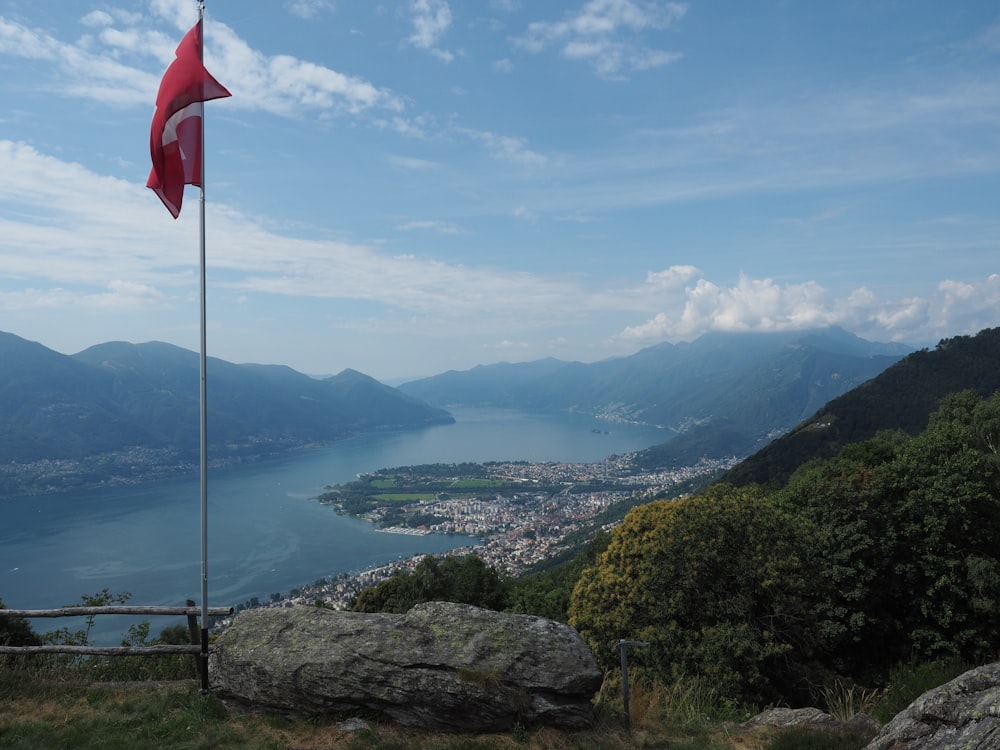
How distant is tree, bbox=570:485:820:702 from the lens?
10656mm

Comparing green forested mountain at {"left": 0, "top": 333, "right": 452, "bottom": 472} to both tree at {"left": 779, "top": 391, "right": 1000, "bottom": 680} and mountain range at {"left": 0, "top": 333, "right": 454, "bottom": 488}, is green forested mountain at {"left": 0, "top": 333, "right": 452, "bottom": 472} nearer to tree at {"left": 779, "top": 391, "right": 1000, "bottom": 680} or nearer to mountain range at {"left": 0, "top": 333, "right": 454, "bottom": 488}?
mountain range at {"left": 0, "top": 333, "right": 454, "bottom": 488}

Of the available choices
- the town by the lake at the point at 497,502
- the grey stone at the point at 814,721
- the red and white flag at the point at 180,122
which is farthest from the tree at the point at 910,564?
the town by the lake at the point at 497,502

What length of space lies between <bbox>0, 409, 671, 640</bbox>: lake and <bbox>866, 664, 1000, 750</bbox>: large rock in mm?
43055

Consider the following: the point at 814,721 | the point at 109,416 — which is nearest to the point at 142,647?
the point at 814,721

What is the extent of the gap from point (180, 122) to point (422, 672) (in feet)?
22.2

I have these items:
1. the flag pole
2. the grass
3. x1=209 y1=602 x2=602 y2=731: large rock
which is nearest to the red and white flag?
the flag pole

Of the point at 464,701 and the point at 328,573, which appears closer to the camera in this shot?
the point at 464,701

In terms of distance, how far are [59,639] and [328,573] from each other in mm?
50172

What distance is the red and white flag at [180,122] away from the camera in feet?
22.1

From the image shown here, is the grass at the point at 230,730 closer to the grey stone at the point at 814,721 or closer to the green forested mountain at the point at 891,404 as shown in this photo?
the grey stone at the point at 814,721

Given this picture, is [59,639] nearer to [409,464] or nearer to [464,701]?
[464,701]

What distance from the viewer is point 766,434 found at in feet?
646

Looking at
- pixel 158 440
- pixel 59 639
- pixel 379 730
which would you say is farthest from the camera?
pixel 158 440

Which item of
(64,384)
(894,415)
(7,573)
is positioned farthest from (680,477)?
(64,384)
